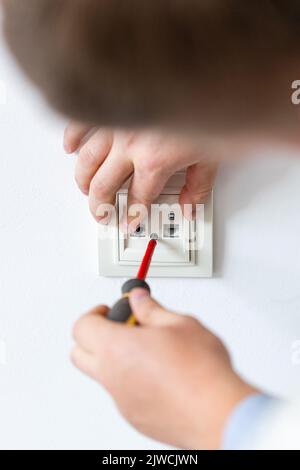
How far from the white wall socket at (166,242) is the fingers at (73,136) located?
5 centimetres

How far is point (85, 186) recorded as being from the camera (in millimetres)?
599

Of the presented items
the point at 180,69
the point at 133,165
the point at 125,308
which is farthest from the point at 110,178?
the point at 180,69

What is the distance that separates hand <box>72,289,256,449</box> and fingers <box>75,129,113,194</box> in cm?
16

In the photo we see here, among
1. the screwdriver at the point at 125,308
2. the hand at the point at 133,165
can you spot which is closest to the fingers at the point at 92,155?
the hand at the point at 133,165

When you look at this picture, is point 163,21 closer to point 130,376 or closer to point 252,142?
point 252,142

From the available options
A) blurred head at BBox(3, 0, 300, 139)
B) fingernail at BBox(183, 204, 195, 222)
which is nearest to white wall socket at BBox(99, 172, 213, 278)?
fingernail at BBox(183, 204, 195, 222)

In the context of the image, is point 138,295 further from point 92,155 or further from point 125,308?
point 92,155

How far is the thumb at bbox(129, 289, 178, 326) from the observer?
0.45 meters

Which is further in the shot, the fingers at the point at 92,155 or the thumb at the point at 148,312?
the fingers at the point at 92,155

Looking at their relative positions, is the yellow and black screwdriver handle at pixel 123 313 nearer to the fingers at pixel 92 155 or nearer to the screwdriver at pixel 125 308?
the screwdriver at pixel 125 308

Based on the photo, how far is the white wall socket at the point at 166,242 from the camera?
0.61 metres

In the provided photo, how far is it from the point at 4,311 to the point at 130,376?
0.25 metres

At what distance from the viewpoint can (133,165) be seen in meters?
0.58
